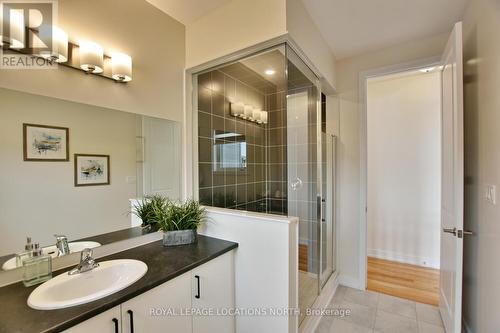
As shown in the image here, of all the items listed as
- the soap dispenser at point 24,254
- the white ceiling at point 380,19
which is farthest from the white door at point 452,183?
the soap dispenser at point 24,254

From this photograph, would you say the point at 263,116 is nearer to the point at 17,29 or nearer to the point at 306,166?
the point at 306,166

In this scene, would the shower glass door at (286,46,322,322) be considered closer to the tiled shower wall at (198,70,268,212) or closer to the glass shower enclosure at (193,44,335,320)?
the glass shower enclosure at (193,44,335,320)

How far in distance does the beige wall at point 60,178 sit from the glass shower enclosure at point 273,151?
2.47ft

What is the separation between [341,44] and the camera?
240cm

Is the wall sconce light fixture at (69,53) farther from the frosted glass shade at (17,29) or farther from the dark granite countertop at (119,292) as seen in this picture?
the dark granite countertop at (119,292)

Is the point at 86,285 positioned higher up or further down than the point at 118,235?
further down

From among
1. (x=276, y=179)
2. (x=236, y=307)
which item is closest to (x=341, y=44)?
(x=276, y=179)

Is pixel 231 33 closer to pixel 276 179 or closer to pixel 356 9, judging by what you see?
pixel 356 9

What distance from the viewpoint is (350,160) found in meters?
2.69

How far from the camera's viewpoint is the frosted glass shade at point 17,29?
1126 mm

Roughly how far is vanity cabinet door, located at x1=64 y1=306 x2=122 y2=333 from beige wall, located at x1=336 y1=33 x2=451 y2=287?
2.42 metres

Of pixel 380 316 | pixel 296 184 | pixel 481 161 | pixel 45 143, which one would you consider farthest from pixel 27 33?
pixel 380 316

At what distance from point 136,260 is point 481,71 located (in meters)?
2.59

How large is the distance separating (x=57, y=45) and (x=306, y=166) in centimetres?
214
